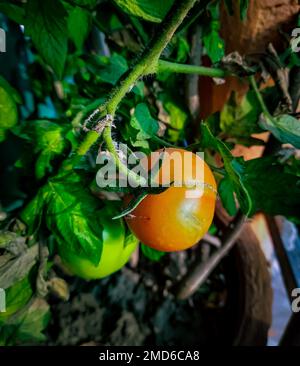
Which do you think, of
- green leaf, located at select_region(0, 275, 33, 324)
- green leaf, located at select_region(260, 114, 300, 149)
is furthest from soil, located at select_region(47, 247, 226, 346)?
green leaf, located at select_region(260, 114, 300, 149)

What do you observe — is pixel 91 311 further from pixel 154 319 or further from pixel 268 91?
pixel 268 91

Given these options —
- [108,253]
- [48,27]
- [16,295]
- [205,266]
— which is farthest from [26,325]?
[48,27]

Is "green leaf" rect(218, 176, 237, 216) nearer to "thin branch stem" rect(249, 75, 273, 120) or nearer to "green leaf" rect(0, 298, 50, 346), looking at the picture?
"thin branch stem" rect(249, 75, 273, 120)

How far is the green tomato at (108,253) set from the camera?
0.45m

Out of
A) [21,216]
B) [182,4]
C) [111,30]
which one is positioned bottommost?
[21,216]

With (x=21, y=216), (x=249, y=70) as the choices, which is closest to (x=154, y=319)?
(x=21, y=216)

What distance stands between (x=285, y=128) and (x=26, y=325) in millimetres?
495

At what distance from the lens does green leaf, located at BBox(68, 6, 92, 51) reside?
19.1 inches

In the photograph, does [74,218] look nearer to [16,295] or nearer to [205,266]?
[16,295]

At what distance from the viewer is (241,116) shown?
18.2 inches

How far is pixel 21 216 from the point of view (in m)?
0.43

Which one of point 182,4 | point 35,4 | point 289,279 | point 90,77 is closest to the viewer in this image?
point 182,4
